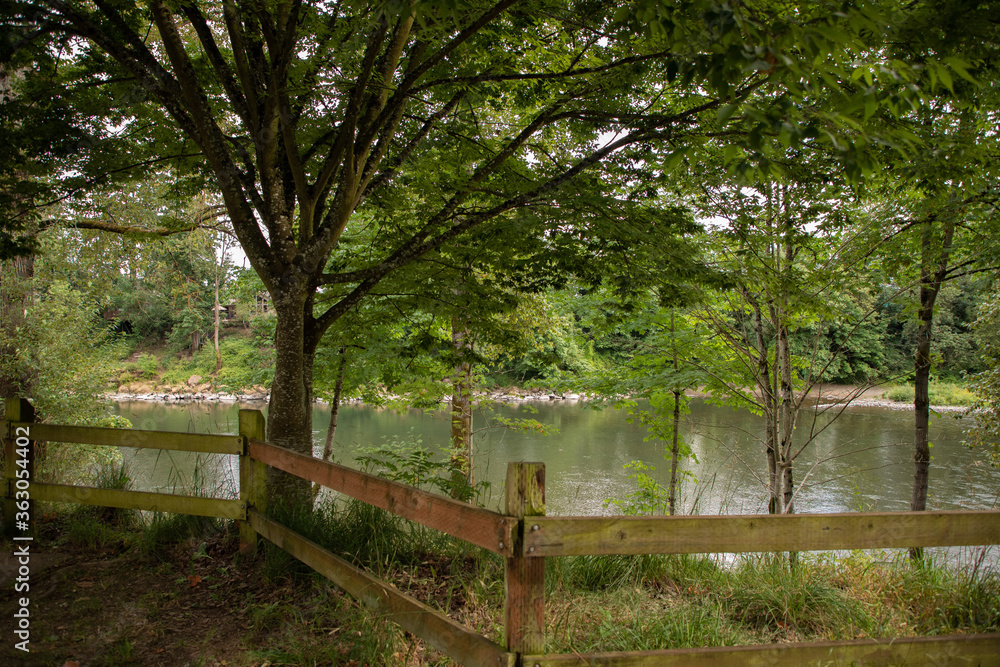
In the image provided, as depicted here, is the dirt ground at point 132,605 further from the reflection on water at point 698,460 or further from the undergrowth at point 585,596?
the reflection on water at point 698,460

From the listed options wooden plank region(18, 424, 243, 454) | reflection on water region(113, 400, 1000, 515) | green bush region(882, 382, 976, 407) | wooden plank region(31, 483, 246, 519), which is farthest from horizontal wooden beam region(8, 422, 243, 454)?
green bush region(882, 382, 976, 407)

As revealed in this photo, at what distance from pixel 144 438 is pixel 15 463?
1392 millimetres

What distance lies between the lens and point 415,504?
257cm

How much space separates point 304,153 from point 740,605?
4.72 meters

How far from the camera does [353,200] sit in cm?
444

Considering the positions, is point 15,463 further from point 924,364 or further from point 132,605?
point 924,364

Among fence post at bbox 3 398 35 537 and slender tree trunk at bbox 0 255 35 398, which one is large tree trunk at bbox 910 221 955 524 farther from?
slender tree trunk at bbox 0 255 35 398

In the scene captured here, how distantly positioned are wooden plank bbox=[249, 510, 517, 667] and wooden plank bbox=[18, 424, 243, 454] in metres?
0.75

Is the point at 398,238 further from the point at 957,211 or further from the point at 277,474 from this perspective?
the point at 957,211

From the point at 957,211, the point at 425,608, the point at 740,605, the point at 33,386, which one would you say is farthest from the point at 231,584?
the point at 33,386

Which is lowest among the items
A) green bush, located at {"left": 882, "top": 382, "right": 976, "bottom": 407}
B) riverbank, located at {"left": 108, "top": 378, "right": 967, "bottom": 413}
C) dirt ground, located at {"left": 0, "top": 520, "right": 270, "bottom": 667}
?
riverbank, located at {"left": 108, "top": 378, "right": 967, "bottom": 413}

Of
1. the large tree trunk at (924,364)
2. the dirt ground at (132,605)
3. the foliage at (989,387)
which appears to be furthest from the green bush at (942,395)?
the dirt ground at (132,605)

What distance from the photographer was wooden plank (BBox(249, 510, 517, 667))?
7.30 ft

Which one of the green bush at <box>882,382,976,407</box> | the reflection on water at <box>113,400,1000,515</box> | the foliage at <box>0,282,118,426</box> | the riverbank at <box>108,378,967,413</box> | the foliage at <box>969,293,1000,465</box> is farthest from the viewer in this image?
the riverbank at <box>108,378,967,413</box>
